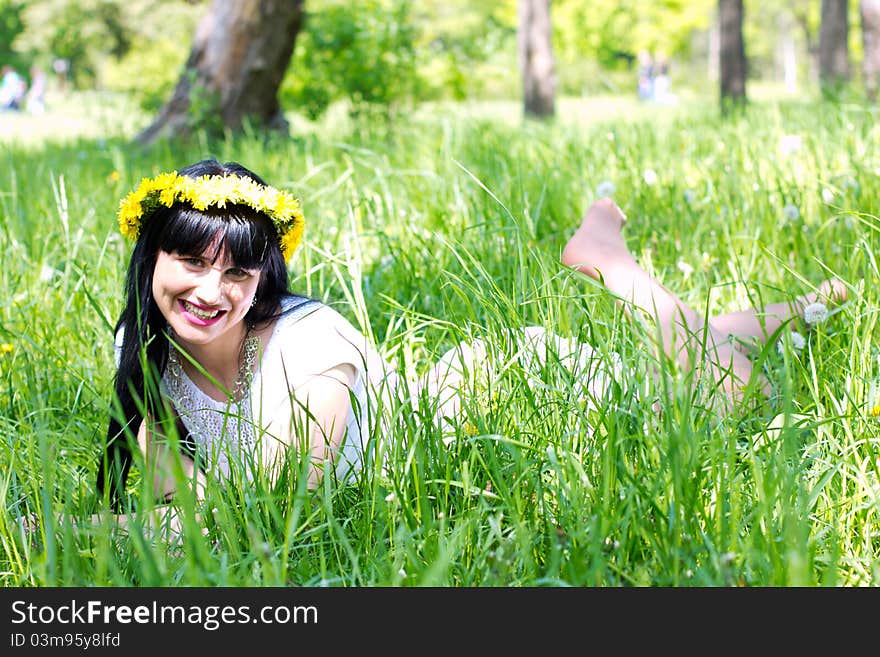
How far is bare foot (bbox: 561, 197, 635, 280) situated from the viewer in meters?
2.82

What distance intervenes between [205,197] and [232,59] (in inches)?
208

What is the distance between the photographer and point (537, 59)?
43.8 ft

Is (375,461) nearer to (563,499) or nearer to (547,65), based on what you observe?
(563,499)

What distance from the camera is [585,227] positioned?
2961 mm

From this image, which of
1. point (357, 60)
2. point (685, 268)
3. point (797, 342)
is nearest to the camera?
point (797, 342)

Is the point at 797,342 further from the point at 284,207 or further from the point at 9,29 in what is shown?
the point at 9,29

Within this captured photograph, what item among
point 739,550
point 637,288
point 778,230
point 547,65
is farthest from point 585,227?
point 547,65

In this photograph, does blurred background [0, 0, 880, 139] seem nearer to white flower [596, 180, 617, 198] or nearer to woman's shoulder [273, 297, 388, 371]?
white flower [596, 180, 617, 198]

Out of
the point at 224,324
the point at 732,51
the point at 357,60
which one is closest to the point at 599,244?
the point at 224,324

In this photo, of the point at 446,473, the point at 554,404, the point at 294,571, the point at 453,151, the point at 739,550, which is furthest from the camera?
the point at 453,151

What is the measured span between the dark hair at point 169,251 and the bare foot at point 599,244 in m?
0.93

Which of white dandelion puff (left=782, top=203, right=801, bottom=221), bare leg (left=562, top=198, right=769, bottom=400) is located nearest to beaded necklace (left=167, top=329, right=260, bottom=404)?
bare leg (left=562, top=198, right=769, bottom=400)

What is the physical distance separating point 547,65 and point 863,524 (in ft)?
40.4

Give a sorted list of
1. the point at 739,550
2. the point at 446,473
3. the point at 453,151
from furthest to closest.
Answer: the point at 453,151
the point at 446,473
the point at 739,550
